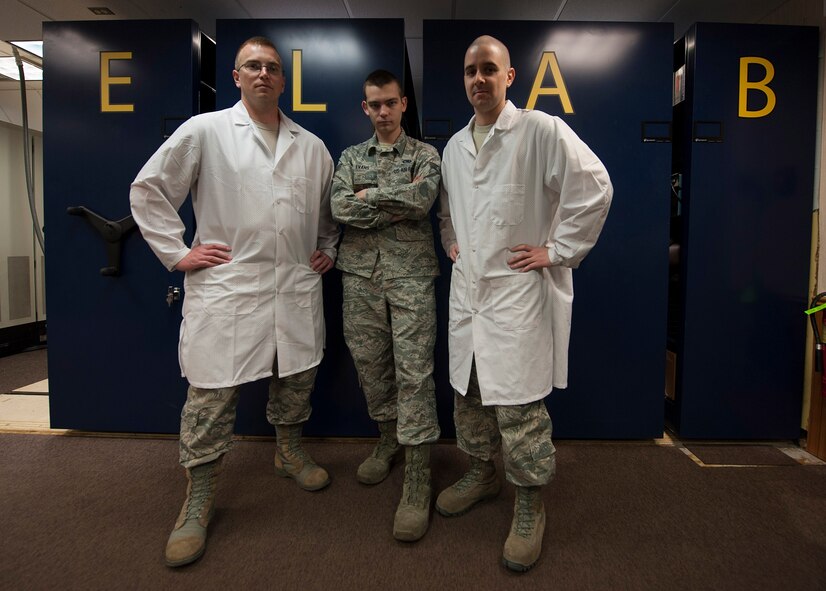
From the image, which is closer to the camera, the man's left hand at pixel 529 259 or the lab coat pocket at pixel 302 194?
the man's left hand at pixel 529 259

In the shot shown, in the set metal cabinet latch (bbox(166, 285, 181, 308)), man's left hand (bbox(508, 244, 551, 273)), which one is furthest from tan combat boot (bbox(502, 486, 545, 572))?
metal cabinet latch (bbox(166, 285, 181, 308))

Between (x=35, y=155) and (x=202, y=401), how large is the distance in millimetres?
4865

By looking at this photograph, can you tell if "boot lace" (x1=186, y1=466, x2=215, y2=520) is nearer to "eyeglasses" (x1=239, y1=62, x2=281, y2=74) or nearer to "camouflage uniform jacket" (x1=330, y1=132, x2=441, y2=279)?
"camouflage uniform jacket" (x1=330, y1=132, x2=441, y2=279)

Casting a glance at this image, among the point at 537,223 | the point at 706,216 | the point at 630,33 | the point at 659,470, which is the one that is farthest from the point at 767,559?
the point at 630,33

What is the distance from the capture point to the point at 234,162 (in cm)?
159

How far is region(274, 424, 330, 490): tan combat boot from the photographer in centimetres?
183

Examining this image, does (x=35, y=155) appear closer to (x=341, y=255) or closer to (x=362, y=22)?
(x=362, y=22)

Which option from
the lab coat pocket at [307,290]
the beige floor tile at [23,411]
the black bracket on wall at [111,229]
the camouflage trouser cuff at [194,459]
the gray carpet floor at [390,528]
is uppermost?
the black bracket on wall at [111,229]

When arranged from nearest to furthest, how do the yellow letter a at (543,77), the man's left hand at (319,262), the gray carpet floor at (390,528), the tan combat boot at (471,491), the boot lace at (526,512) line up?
the gray carpet floor at (390,528) < the boot lace at (526,512) < the tan combat boot at (471,491) < the man's left hand at (319,262) < the yellow letter a at (543,77)

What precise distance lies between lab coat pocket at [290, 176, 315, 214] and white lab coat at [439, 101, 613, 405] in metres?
0.62

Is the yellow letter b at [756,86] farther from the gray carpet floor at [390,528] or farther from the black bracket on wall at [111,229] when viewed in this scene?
the black bracket on wall at [111,229]

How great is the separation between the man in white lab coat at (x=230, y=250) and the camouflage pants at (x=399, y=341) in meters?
0.19

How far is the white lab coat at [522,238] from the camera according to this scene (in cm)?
139

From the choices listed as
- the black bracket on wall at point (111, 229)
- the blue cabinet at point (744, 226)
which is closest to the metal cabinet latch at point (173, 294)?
the black bracket on wall at point (111, 229)
